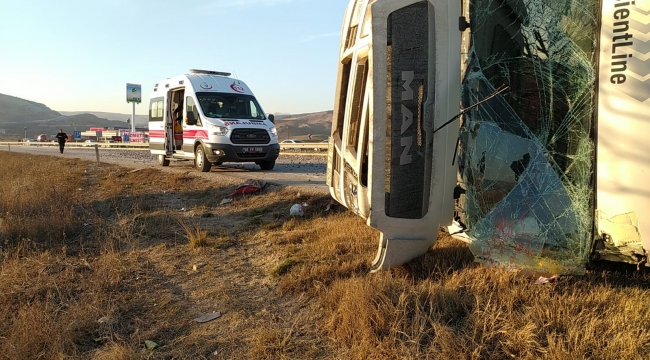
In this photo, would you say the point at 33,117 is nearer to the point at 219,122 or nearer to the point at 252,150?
the point at 219,122

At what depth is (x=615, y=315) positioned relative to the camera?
2.81 m

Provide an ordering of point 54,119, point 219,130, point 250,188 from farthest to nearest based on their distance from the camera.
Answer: point 54,119, point 219,130, point 250,188

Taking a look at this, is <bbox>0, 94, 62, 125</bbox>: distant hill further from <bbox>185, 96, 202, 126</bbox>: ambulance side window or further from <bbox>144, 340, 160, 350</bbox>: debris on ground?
<bbox>144, 340, 160, 350</bbox>: debris on ground

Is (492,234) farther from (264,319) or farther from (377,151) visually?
(264,319)

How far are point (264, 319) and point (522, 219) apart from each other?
202cm

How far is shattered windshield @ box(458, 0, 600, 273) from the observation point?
3125 millimetres

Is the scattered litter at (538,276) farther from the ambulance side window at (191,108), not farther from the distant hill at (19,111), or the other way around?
the distant hill at (19,111)

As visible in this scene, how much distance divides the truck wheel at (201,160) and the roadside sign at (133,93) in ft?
182

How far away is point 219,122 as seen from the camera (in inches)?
471

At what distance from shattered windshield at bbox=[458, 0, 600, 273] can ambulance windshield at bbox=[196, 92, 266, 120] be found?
971cm

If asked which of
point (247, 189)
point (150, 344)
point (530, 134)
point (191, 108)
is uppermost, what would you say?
point (191, 108)

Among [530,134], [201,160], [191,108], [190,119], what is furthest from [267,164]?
[530,134]

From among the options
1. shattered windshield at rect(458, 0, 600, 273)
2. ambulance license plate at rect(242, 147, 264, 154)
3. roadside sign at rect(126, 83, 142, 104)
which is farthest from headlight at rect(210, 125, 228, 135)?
roadside sign at rect(126, 83, 142, 104)

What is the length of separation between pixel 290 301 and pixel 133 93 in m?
66.4
